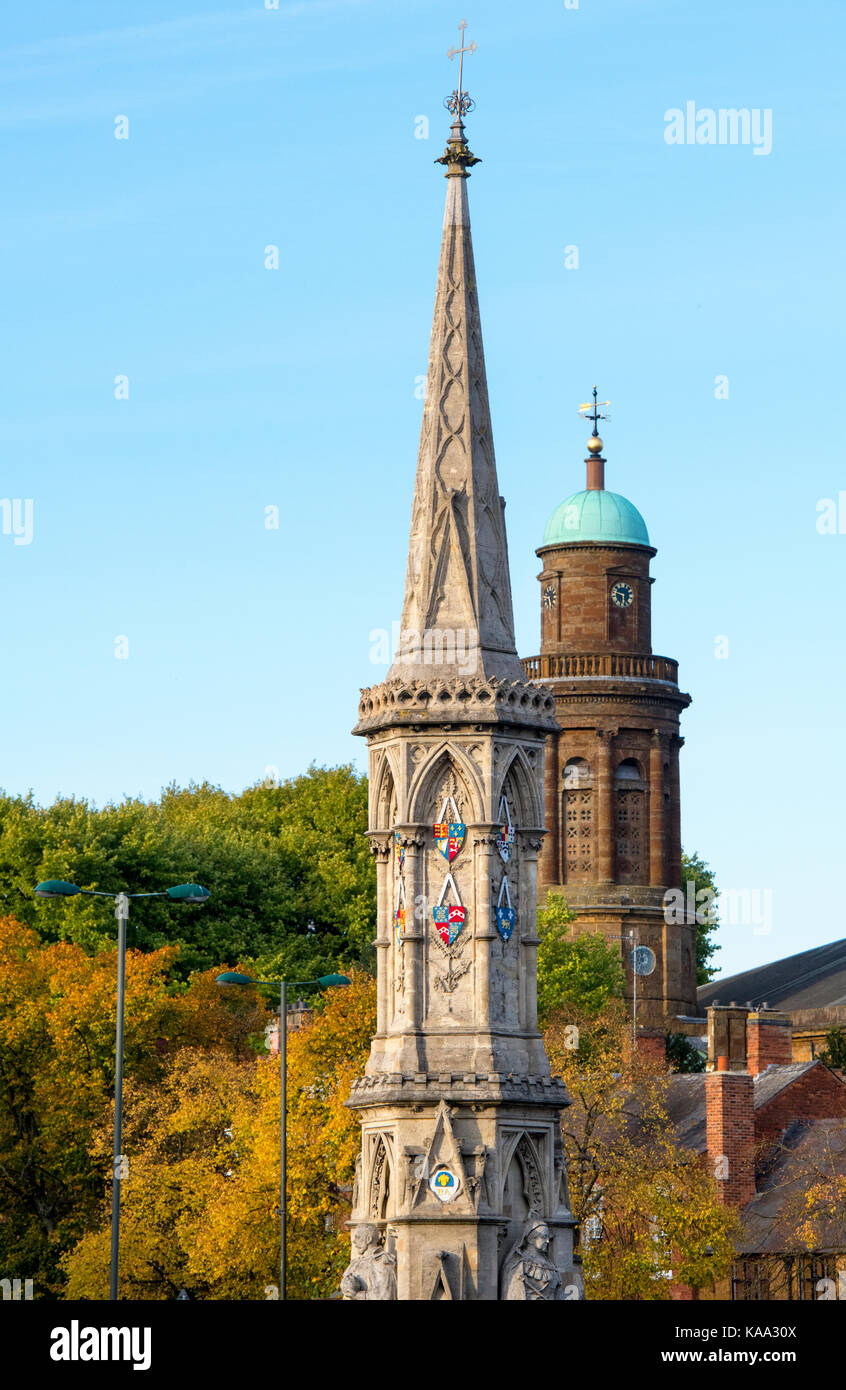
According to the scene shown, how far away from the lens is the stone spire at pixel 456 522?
34125 mm

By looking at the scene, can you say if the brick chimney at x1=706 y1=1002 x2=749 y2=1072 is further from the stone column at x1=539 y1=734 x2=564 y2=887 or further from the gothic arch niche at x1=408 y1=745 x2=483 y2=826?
the gothic arch niche at x1=408 y1=745 x2=483 y2=826

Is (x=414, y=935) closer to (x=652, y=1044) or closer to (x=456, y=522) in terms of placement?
(x=456, y=522)

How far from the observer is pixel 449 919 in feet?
108

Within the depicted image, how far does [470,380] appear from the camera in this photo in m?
34.8

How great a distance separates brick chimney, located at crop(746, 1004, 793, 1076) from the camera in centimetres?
7912

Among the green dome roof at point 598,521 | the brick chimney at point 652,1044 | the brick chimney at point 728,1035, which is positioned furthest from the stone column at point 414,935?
the green dome roof at point 598,521

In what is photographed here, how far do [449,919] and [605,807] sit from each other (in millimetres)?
83309

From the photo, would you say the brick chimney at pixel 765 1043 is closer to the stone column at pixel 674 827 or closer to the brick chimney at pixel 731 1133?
the brick chimney at pixel 731 1133

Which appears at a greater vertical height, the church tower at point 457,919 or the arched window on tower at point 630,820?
the arched window on tower at point 630,820

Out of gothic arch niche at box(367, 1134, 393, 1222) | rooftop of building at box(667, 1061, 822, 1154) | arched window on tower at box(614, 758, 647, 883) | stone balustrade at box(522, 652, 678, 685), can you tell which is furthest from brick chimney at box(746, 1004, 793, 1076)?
gothic arch niche at box(367, 1134, 393, 1222)

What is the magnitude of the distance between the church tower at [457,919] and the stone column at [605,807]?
3192 inches

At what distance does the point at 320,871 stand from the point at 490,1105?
2561 inches

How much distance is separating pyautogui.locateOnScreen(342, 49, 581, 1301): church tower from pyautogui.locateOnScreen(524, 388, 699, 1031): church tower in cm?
7731
